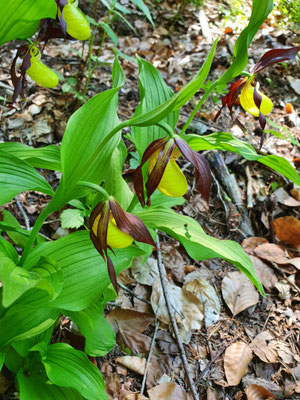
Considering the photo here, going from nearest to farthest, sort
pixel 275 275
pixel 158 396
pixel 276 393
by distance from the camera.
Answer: pixel 158 396
pixel 276 393
pixel 275 275

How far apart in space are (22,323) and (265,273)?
5.04 ft

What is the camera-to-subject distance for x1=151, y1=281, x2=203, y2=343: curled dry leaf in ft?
5.94

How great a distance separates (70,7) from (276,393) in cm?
200

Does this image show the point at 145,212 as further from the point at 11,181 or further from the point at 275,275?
the point at 275,275

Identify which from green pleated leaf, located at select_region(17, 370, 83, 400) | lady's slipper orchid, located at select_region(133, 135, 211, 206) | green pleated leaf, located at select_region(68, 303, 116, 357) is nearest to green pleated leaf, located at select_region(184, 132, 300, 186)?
lady's slipper orchid, located at select_region(133, 135, 211, 206)

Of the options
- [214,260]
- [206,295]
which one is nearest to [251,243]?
[214,260]

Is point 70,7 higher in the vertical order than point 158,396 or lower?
higher

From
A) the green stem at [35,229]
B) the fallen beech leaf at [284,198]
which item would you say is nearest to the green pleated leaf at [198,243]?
the green stem at [35,229]

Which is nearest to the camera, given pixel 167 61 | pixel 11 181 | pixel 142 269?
pixel 11 181

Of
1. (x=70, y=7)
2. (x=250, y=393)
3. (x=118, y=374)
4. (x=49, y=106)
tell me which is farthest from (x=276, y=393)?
(x=49, y=106)

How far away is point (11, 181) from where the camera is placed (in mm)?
1268

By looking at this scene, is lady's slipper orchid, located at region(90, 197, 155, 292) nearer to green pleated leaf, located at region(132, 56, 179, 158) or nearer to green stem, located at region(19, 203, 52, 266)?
green stem, located at region(19, 203, 52, 266)

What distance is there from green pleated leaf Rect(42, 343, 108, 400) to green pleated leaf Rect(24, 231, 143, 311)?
26cm

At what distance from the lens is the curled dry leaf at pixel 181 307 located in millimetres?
1812
